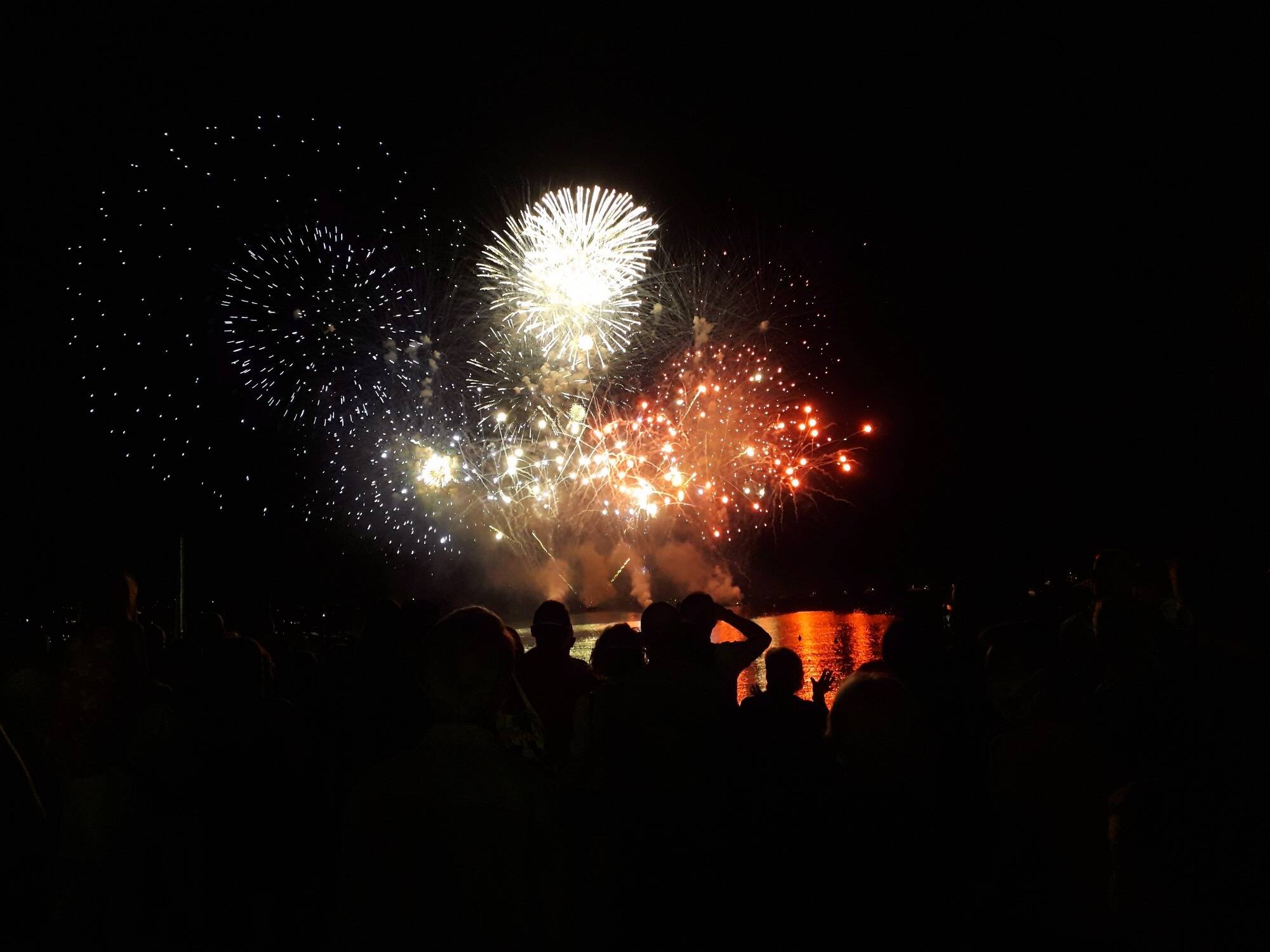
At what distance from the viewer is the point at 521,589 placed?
137ft

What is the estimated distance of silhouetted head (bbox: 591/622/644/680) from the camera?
16.7 feet

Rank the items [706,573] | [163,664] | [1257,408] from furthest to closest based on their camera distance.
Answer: [706,573] < [1257,408] < [163,664]

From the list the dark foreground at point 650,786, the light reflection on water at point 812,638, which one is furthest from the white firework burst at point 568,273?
the dark foreground at point 650,786

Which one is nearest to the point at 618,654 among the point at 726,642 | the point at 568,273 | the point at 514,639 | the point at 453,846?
the point at 726,642

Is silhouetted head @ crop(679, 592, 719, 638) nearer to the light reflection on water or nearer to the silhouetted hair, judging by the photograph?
the light reflection on water

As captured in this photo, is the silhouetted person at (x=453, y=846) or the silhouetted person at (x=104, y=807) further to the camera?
the silhouetted person at (x=104, y=807)

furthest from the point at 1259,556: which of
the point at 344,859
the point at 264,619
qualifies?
the point at 264,619

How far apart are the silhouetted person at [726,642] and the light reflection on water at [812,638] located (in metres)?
1.62

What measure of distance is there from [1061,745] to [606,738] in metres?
1.81

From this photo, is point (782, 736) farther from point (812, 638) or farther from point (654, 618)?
point (812, 638)

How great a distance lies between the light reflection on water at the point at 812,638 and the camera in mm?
13891

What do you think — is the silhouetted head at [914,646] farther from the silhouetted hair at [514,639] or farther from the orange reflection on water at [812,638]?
the orange reflection on water at [812,638]

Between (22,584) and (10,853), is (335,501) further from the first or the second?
(10,853)

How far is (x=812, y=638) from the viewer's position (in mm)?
19297
